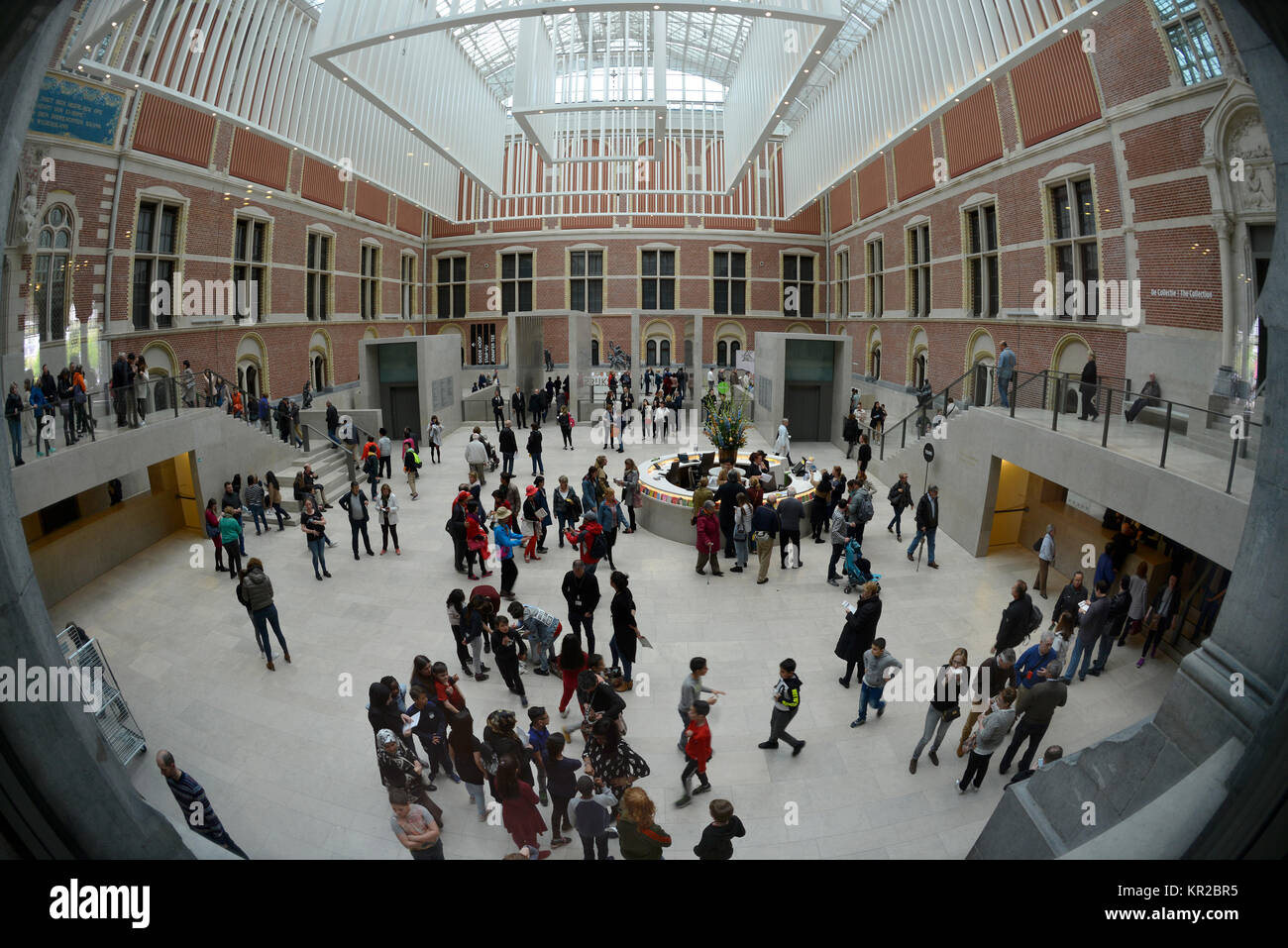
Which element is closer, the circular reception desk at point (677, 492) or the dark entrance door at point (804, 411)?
the circular reception desk at point (677, 492)

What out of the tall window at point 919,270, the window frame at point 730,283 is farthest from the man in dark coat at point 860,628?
the window frame at point 730,283

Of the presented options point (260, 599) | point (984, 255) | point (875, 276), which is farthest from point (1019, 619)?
point (875, 276)

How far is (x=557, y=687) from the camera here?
7.35 m

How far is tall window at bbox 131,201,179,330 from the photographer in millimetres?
15359

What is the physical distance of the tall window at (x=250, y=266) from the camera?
18641mm

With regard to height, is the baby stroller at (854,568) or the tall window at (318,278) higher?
the tall window at (318,278)

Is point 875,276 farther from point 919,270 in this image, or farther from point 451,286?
point 451,286

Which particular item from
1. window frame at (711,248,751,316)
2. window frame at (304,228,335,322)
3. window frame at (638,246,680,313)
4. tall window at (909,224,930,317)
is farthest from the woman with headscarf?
window frame at (711,248,751,316)

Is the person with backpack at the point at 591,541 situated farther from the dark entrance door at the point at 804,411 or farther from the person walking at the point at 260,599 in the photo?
the dark entrance door at the point at 804,411

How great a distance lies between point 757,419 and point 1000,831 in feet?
54.9

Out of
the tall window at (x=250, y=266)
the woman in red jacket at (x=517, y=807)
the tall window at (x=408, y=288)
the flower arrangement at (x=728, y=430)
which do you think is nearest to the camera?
the woman in red jacket at (x=517, y=807)

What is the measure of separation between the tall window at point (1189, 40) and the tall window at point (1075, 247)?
299 centimetres

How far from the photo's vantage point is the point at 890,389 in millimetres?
23328
